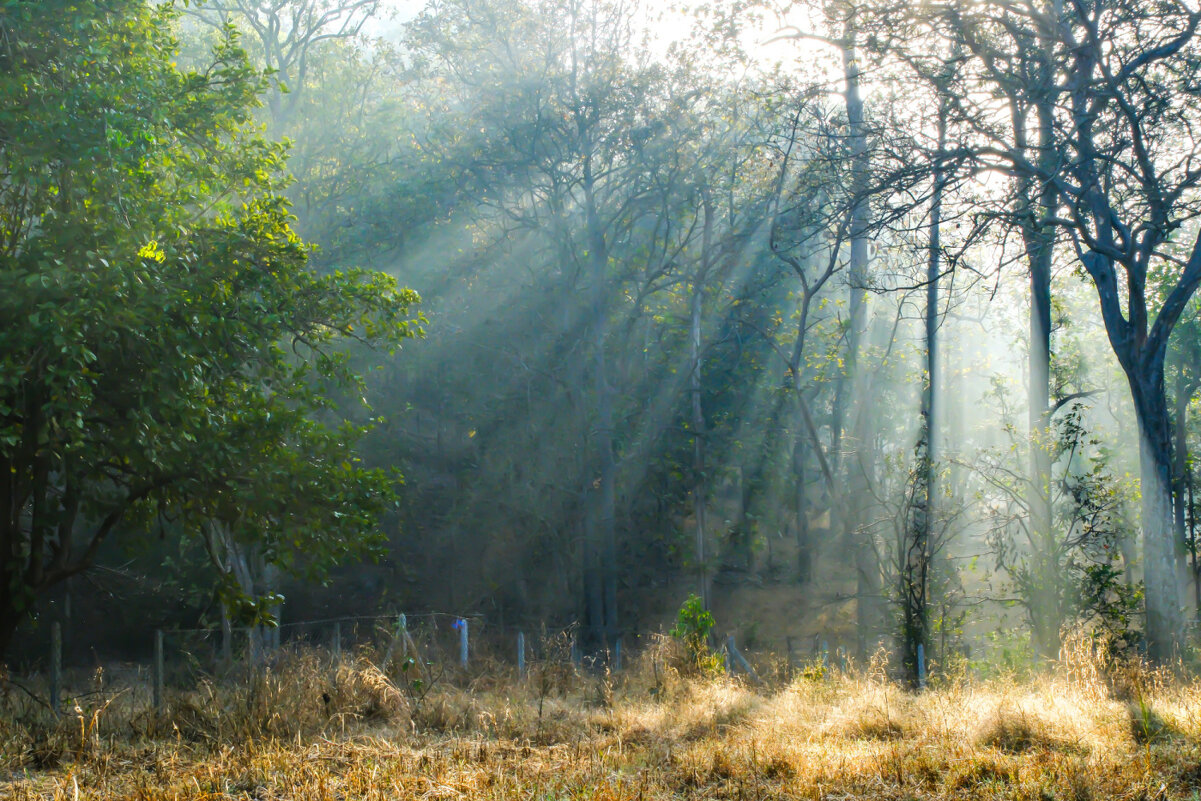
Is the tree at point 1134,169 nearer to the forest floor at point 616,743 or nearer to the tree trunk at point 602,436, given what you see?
the forest floor at point 616,743

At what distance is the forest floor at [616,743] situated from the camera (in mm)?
6262

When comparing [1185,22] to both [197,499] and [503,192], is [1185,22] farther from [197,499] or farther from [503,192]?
[503,192]

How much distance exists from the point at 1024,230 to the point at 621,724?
26.6ft

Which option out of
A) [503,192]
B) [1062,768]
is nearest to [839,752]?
[1062,768]

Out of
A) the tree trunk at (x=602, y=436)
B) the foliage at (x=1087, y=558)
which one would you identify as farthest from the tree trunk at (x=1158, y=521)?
the tree trunk at (x=602, y=436)

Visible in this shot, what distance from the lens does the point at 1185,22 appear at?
11.2 metres

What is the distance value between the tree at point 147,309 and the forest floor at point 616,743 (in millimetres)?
1941

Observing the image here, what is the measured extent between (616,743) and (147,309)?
6.07 meters

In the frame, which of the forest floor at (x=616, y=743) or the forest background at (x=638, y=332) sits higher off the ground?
the forest background at (x=638, y=332)

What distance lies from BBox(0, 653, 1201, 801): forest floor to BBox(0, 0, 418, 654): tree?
1941 mm

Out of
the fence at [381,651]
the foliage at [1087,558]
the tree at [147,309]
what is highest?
the tree at [147,309]

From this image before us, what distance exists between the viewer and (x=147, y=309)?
958 centimetres

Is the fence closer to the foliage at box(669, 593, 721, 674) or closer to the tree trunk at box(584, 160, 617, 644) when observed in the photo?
the foliage at box(669, 593, 721, 674)

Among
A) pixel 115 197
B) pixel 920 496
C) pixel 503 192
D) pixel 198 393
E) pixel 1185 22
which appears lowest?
pixel 920 496
